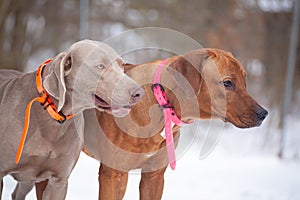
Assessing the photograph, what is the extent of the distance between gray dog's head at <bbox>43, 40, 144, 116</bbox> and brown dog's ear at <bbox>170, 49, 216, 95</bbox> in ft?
1.27

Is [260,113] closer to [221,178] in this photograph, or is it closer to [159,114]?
[159,114]

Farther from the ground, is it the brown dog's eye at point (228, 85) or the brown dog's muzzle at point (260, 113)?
the brown dog's eye at point (228, 85)

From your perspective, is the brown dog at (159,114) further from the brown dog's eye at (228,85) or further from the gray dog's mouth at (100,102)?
the gray dog's mouth at (100,102)

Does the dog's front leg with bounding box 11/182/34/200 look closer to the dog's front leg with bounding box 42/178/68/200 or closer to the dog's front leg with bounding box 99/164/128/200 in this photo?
the dog's front leg with bounding box 42/178/68/200

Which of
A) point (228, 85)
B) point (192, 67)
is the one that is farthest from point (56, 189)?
point (228, 85)

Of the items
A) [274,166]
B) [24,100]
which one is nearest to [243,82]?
[24,100]

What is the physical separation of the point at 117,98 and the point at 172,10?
8.76m

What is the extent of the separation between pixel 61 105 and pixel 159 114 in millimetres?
682

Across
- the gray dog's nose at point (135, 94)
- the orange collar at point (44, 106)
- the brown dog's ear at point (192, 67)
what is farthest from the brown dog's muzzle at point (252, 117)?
the orange collar at point (44, 106)

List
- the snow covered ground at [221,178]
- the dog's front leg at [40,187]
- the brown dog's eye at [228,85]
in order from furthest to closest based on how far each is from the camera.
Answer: the snow covered ground at [221,178] → the dog's front leg at [40,187] → the brown dog's eye at [228,85]

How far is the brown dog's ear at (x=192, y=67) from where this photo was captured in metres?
3.04

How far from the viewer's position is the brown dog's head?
2988mm

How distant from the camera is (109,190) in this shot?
323 centimetres

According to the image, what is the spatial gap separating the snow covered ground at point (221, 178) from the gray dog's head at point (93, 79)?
0.78 metres
